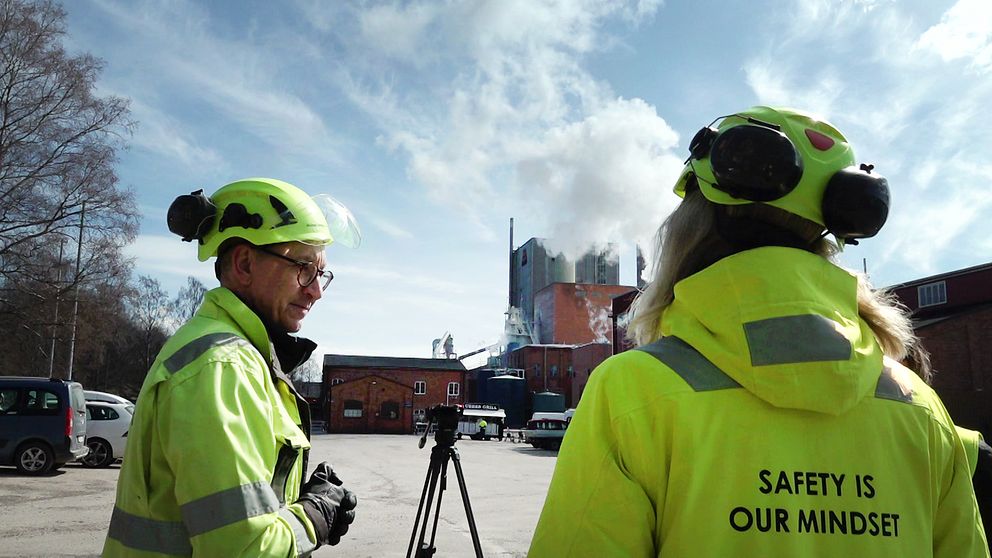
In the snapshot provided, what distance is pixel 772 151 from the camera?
1488 millimetres

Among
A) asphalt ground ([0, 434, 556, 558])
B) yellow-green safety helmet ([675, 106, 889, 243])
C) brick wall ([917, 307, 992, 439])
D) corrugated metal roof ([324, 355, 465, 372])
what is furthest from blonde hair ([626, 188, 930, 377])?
corrugated metal roof ([324, 355, 465, 372])

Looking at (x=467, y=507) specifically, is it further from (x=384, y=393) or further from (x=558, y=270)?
(x=558, y=270)

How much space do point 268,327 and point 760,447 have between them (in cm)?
185

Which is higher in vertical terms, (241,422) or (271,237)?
(271,237)

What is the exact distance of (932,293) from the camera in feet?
94.7

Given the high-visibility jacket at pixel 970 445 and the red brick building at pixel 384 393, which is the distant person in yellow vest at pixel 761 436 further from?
the red brick building at pixel 384 393

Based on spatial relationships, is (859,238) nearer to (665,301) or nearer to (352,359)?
(665,301)

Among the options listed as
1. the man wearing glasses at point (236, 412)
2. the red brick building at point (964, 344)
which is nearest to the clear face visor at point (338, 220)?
the man wearing glasses at point (236, 412)

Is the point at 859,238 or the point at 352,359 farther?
the point at 352,359

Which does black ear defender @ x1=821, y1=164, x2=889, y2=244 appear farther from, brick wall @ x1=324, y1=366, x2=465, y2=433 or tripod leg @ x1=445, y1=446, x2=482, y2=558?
brick wall @ x1=324, y1=366, x2=465, y2=433

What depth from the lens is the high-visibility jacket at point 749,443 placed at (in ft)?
4.20

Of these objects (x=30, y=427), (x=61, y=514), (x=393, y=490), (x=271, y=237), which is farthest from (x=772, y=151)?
(x=30, y=427)

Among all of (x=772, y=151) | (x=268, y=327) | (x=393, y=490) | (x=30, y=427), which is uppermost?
Result: (x=772, y=151)

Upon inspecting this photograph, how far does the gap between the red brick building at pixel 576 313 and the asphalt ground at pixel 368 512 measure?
5165 centimetres
